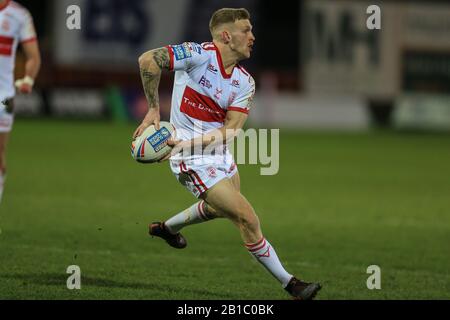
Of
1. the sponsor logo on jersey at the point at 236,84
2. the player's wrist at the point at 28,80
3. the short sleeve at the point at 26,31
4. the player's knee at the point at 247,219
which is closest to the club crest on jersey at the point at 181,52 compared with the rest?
the sponsor logo on jersey at the point at 236,84

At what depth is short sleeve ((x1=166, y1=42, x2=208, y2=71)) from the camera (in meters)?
7.71

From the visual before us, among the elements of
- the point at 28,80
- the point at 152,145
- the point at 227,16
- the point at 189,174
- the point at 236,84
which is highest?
the point at 227,16

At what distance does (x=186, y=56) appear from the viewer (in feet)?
25.4

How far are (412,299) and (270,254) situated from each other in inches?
49.8

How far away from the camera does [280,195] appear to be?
15.9 m

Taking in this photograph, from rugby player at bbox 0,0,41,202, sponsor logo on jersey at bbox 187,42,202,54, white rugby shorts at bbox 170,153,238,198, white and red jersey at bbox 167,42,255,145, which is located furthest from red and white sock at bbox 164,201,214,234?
rugby player at bbox 0,0,41,202

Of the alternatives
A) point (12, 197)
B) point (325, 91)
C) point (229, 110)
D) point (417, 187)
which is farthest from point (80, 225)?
point (325, 91)

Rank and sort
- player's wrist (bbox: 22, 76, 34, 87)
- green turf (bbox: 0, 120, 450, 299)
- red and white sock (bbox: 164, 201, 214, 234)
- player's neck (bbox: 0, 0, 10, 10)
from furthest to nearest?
1. player's neck (bbox: 0, 0, 10, 10)
2. player's wrist (bbox: 22, 76, 34, 87)
3. red and white sock (bbox: 164, 201, 214, 234)
4. green turf (bbox: 0, 120, 450, 299)

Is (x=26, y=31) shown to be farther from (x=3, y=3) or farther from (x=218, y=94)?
(x=218, y=94)

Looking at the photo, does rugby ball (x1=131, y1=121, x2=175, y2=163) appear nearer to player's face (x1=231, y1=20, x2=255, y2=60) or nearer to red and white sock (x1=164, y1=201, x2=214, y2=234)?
player's face (x1=231, y1=20, x2=255, y2=60)

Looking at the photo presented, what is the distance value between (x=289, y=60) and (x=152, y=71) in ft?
96.1

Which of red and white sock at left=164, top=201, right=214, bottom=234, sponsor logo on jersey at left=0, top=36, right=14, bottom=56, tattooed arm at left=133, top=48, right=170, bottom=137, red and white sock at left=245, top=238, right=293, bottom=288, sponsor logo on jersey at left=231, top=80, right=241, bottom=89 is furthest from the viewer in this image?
sponsor logo on jersey at left=0, top=36, right=14, bottom=56

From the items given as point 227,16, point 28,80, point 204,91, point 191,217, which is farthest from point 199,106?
point 28,80

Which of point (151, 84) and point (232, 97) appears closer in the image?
point (151, 84)
